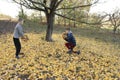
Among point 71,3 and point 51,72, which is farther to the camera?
point 71,3

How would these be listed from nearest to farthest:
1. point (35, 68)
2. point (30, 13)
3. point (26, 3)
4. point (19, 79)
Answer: point (19, 79)
point (35, 68)
point (26, 3)
point (30, 13)

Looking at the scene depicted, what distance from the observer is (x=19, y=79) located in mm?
7699

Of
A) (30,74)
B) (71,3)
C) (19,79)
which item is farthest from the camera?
(71,3)

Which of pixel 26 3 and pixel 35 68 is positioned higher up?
pixel 26 3

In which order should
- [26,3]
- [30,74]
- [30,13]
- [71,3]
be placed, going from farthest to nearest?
[30,13] < [71,3] < [26,3] < [30,74]

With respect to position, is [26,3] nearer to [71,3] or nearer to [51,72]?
[71,3]

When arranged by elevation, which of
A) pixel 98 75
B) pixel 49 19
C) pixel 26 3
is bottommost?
pixel 98 75

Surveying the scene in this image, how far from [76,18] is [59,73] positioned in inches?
377

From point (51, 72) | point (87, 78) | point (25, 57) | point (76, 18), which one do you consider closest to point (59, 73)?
point (51, 72)

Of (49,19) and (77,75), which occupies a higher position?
(49,19)

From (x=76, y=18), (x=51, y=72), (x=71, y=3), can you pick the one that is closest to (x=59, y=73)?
(x=51, y=72)

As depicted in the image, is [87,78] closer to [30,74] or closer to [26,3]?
[30,74]

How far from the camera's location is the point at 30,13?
148 ft

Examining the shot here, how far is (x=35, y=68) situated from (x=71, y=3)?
10295mm
